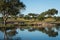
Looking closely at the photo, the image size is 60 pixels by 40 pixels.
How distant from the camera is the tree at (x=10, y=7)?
1967 inches

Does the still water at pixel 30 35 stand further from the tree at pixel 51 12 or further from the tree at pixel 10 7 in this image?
the tree at pixel 51 12

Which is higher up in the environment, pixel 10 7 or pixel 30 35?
pixel 10 7

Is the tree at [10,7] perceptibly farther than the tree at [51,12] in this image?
No

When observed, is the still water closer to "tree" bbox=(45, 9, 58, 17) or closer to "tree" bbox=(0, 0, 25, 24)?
"tree" bbox=(0, 0, 25, 24)

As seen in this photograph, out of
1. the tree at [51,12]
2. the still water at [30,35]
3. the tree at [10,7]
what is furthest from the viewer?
the tree at [51,12]

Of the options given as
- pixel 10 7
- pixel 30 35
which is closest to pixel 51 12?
pixel 10 7

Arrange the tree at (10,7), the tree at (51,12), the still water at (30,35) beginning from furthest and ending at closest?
the tree at (51,12) < the tree at (10,7) < the still water at (30,35)

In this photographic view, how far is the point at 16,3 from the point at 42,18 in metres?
20.1

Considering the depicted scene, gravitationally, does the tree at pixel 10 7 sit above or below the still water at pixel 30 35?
above

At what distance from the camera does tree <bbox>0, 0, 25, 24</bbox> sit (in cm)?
4997

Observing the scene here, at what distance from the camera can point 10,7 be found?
51125 millimetres

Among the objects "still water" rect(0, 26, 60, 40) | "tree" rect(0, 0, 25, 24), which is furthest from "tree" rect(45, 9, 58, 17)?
"still water" rect(0, 26, 60, 40)

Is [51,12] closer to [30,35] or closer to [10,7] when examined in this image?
[10,7]

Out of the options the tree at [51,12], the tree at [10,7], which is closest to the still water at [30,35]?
the tree at [10,7]
